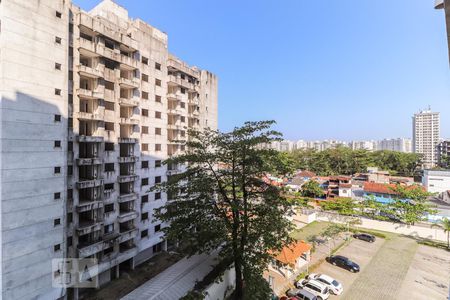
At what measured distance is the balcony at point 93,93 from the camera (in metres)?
18.6

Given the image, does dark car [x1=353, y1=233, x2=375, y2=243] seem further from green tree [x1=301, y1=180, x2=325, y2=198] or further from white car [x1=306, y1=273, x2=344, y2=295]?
green tree [x1=301, y1=180, x2=325, y2=198]

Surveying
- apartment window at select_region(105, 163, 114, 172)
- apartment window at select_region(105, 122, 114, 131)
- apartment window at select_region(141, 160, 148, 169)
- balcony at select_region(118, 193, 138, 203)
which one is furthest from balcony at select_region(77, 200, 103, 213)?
apartment window at select_region(105, 122, 114, 131)

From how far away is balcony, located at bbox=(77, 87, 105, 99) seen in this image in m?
18.6

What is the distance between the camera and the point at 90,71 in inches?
747

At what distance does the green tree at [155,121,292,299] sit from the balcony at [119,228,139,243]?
1030 cm

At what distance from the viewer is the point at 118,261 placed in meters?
21.2

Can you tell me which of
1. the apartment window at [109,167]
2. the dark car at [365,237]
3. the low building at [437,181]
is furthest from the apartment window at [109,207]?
the low building at [437,181]

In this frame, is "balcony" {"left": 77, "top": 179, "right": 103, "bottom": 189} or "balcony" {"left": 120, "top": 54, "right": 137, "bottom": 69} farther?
"balcony" {"left": 120, "top": 54, "right": 137, "bottom": 69}

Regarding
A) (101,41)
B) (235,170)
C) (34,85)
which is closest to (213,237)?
(235,170)

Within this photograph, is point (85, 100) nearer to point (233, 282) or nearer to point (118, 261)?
point (118, 261)

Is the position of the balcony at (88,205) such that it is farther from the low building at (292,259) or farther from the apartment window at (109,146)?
the low building at (292,259)

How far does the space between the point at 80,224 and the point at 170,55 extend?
21739mm

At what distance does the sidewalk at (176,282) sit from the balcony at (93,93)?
1544cm

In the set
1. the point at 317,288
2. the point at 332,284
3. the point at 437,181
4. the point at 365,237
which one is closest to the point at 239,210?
the point at 317,288
